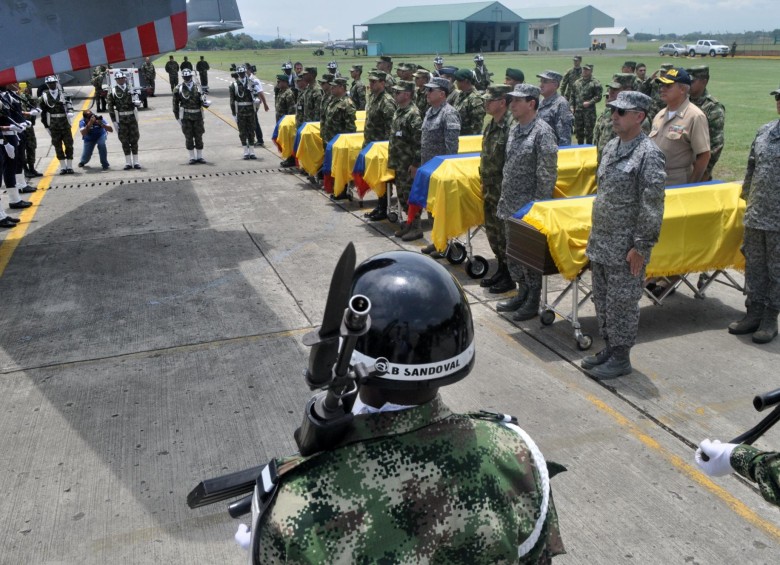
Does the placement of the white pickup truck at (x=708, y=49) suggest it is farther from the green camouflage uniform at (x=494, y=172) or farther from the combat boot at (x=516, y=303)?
the combat boot at (x=516, y=303)

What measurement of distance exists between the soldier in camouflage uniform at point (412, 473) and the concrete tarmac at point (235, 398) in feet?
6.93

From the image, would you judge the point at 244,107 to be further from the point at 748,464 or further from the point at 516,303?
the point at 748,464

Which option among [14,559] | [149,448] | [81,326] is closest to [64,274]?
[81,326]

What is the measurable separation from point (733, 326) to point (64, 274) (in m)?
6.81

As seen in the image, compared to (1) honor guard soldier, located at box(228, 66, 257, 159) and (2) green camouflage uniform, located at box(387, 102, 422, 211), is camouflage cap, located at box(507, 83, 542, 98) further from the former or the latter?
(1) honor guard soldier, located at box(228, 66, 257, 159)

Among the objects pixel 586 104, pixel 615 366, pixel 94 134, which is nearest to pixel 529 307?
pixel 615 366

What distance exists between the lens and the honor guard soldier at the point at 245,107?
575 inches

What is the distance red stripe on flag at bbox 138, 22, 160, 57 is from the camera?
831 centimetres

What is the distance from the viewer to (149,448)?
4234 millimetres

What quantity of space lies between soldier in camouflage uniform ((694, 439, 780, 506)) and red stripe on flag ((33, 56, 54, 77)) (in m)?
7.96

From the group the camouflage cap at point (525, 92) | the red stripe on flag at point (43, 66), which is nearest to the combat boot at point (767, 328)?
the camouflage cap at point (525, 92)

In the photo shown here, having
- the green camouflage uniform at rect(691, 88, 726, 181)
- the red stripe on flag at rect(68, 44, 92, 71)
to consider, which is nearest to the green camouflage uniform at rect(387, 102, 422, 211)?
the green camouflage uniform at rect(691, 88, 726, 181)

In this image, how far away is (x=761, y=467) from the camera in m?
2.02

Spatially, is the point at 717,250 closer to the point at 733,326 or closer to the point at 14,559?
the point at 733,326
